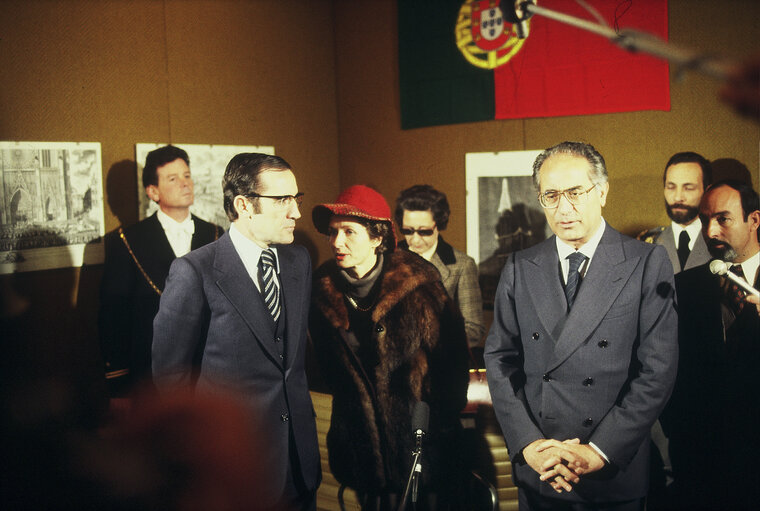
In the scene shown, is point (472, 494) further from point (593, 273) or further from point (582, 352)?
point (593, 273)

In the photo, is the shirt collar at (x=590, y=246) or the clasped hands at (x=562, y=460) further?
the shirt collar at (x=590, y=246)

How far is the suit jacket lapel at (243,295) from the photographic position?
7.72 feet

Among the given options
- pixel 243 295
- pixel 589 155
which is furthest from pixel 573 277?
pixel 243 295

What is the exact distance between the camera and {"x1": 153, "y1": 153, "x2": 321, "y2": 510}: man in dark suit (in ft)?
7.54

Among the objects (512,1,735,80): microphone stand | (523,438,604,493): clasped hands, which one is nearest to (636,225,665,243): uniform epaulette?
(523,438,604,493): clasped hands

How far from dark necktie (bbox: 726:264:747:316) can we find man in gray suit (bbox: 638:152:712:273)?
1.31ft

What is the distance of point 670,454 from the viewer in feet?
10.5

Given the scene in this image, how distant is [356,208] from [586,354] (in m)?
1.29

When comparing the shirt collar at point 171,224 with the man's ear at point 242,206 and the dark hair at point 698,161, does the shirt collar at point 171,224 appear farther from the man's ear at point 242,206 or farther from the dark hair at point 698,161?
the dark hair at point 698,161

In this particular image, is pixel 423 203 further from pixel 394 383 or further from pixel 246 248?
pixel 246 248

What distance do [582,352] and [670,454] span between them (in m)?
1.46

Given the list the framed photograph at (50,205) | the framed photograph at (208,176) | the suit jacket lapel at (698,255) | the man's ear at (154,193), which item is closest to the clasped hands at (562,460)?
the suit jacket lapel at (698,255)

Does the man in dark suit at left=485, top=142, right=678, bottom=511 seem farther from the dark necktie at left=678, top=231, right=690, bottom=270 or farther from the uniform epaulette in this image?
the uniform epaulette

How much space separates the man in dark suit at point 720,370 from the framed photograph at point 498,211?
158cm
